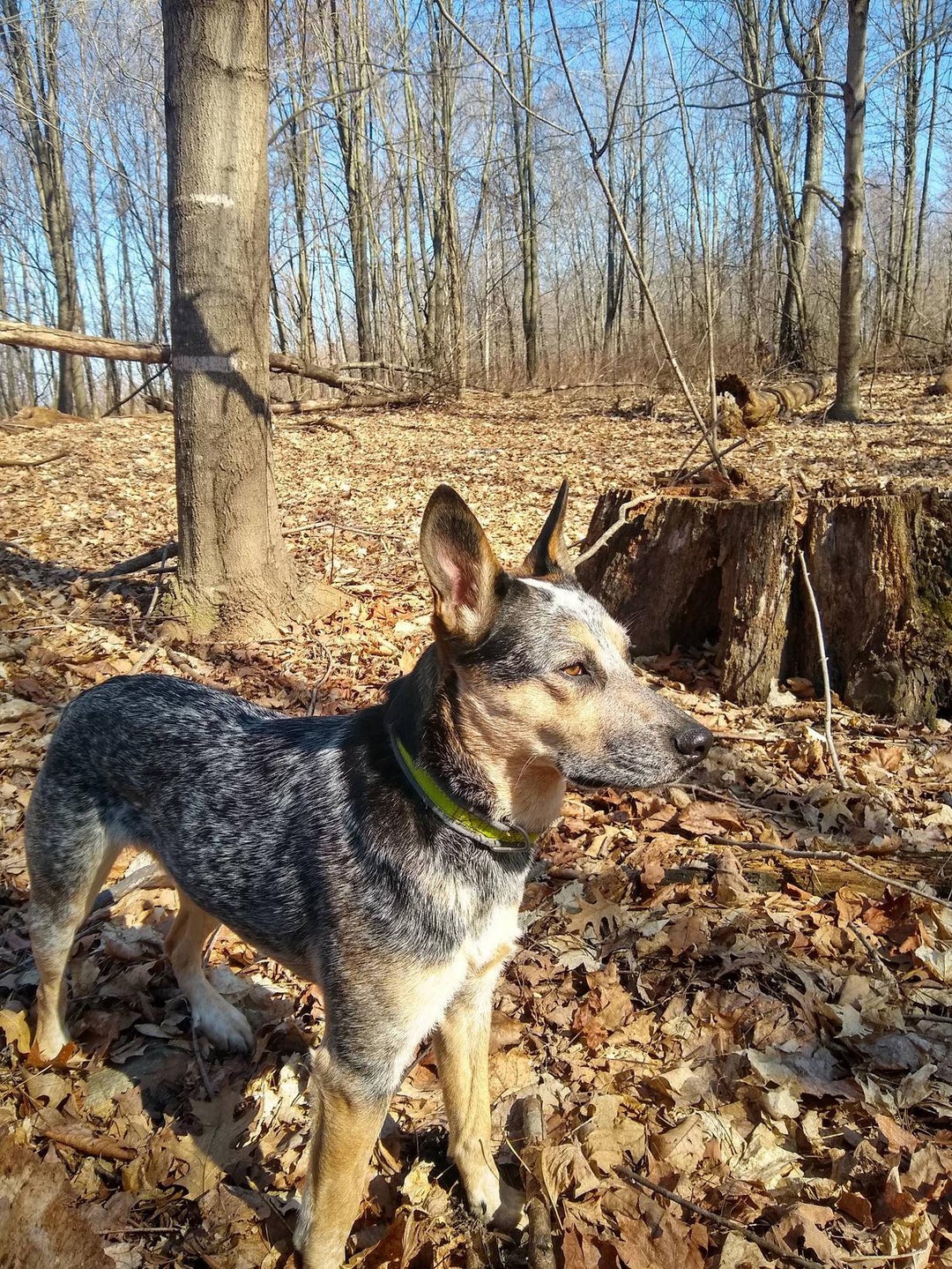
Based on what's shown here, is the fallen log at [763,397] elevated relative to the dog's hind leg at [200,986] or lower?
elevated

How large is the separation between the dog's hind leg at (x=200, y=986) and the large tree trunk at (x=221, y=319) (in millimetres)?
3343

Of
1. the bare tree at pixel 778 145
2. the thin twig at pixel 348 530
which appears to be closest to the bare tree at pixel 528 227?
the bare tree at pixel 778 145

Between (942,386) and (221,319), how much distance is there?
666 inches

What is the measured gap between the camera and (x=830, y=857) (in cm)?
416

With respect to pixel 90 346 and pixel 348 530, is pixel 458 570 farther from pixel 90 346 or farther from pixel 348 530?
pixel 90 346

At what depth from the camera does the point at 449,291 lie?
23.2 meters

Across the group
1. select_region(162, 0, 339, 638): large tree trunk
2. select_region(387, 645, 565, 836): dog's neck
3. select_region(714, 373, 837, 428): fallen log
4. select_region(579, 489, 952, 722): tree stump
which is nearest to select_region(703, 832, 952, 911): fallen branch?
select_region(579, 489, 952, 722): tree stump

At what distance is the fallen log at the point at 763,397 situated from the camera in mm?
14766

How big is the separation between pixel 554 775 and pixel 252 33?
6.38m

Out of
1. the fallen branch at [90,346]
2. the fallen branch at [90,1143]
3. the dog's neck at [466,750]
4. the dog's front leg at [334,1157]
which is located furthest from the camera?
the fallen branch at [90,346]

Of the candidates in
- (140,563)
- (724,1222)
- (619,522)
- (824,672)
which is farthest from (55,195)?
(724,1222)

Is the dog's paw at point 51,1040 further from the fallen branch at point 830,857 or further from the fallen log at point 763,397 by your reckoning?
the fallen log at point 763,397

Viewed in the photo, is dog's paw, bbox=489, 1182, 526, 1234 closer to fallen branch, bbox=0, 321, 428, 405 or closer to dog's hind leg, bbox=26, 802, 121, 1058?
dog's hind leg, bbox=26, 802, 121, 1058

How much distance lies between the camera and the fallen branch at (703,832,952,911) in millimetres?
3814
